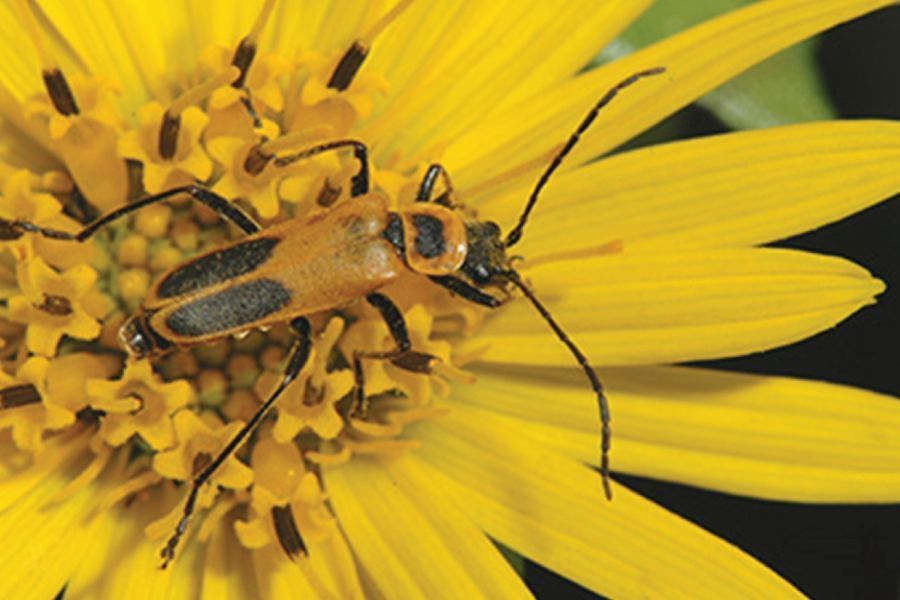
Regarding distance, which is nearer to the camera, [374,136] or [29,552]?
[29,552]

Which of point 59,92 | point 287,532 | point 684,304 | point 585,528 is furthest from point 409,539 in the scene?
point 59,92

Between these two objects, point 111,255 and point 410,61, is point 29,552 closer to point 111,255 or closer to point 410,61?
point 111,255

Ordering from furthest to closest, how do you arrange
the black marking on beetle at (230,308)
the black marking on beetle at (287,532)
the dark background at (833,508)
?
the dark background at (833,508), the black marking on beetle at (287,532), the black marking on beetle at (230,308)

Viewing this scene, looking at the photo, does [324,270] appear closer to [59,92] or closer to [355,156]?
[355,156]

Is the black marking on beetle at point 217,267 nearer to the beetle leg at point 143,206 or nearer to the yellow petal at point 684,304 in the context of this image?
the beetle leg at point 143,206

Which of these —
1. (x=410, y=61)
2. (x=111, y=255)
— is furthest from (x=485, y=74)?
(x=111, y=255)

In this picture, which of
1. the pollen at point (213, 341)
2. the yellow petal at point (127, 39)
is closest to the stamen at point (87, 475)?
the pollen at point (213, 341)

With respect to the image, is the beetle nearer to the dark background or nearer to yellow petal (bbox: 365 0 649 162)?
yellow petal (bbox: 365 0 649 162)
